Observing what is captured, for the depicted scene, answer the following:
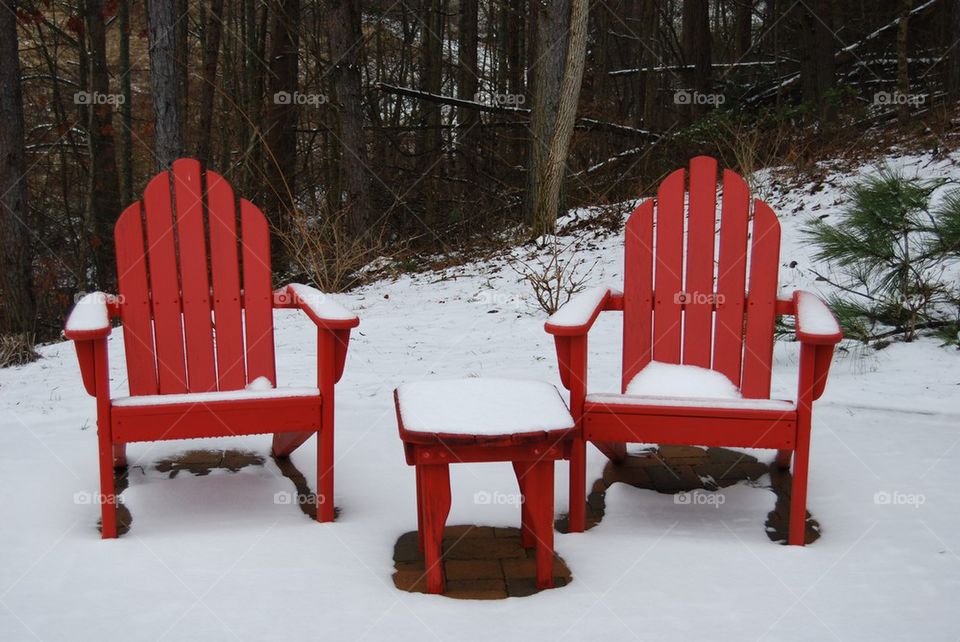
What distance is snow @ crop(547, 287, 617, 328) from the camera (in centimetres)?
233

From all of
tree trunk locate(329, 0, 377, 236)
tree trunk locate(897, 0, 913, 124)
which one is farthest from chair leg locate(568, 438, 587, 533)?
tree trunk locate(897, 0, 913, 124)

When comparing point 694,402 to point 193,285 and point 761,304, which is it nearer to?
point 761,304

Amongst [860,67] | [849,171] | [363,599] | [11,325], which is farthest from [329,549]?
[860,67]

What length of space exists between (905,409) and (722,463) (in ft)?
3.07

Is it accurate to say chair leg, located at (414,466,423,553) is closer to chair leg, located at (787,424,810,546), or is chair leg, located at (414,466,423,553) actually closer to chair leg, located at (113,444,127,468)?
chair leg, located at (787,424,810,546)

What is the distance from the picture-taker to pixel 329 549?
2305mm

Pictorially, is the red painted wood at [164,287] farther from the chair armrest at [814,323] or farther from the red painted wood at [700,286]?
the chair armrest at [814,323]

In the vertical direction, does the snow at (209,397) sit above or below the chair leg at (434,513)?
above

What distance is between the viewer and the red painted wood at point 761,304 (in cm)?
272

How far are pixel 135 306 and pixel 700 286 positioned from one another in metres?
1.91

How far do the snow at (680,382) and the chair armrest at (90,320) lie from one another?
5.26 ft

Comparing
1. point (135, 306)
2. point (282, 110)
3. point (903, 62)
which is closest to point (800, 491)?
point (135, 306)

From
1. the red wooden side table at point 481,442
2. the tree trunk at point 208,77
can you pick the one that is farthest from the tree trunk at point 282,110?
the red wooden side table at point 481,442

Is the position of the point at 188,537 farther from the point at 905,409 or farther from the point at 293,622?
the point at 905,409
